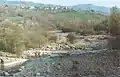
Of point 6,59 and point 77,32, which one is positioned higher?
point 6,59

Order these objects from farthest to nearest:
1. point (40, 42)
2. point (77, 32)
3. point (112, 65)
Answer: point (77, 32), point (40, 42), point (112, 65)

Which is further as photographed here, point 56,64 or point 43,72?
point 56,64

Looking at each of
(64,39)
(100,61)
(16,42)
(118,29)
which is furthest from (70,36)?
Answer: (100,61)

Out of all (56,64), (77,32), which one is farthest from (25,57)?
(77,32)

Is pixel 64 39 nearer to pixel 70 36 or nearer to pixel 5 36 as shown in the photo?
pixel 70 36

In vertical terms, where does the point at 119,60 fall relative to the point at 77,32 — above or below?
above

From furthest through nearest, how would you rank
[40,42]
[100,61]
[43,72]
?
1. [40,42]
2. [100,61]
3. [43,72]

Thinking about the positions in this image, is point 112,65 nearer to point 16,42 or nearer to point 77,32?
point 16,42

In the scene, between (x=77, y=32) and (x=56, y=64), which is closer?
(x=56, y=64)

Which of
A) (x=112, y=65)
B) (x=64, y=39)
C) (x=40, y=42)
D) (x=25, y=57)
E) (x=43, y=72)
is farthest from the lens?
(x=64, y=39)
